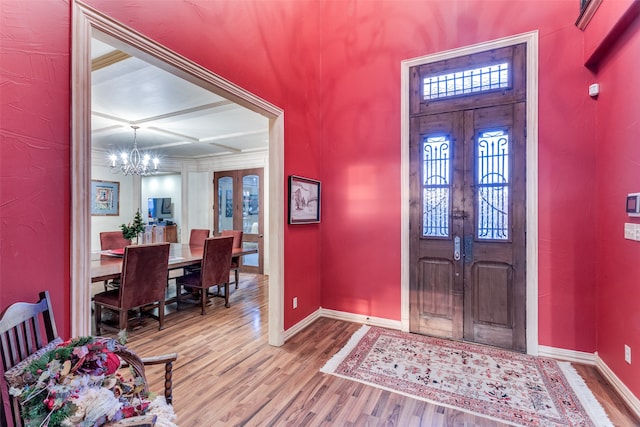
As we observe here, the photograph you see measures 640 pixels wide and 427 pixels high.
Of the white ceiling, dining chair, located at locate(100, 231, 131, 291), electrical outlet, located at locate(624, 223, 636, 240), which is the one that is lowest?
dining chair, located at locate(100, 231, 131, 291)

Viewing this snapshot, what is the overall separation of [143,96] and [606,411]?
17.0 ft

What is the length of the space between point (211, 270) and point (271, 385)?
6.73 ft

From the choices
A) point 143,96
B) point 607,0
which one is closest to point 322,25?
point 143,96

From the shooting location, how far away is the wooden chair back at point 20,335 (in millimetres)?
983

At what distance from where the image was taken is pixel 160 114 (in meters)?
4.03

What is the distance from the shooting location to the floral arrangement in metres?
0.93

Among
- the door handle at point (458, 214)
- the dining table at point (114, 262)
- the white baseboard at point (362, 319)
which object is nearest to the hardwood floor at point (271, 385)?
the white baseboard at point (362, 319)

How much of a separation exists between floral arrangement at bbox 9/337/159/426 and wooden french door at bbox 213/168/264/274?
5036mm

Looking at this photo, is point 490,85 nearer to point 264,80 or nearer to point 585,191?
point 585,191

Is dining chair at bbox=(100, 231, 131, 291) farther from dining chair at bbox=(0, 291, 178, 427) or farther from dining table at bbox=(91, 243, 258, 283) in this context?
dining chair at bbox=(0, 291, 178, 427)

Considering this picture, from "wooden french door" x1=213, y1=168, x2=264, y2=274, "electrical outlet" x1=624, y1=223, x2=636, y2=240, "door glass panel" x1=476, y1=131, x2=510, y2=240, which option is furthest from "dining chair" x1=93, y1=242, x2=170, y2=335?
"electrical outlet" x1=624, y1=223, x2=636, y2=240

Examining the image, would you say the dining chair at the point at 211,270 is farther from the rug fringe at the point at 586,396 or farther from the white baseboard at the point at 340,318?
the rug fringe at the point at 586,396

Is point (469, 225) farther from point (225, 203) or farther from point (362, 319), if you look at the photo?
point (225, 203)

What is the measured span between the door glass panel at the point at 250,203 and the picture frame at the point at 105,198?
3.13m
